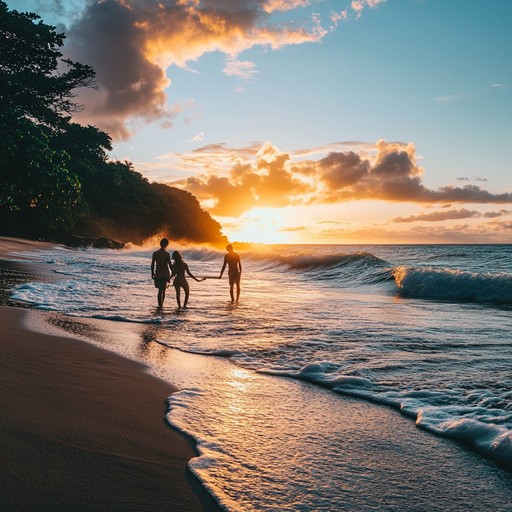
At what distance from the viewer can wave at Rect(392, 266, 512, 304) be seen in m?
16.6

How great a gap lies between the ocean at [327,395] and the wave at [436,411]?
1 centimetres

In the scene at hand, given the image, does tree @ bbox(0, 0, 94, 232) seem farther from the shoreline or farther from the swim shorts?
the shoreline

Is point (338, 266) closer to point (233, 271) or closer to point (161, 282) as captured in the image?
point (233, 271)

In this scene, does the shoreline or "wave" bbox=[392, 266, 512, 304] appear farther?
"wave" bbox=[392, 266, 512, 304]

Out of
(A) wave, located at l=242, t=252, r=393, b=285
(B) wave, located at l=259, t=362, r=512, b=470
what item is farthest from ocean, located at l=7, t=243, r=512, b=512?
(A) wave, located at l=242, t=252, r=393, b=285

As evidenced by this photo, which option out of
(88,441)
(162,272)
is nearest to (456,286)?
(162,272)

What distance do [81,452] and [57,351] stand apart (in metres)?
3.21

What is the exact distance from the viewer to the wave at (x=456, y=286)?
54.5ft

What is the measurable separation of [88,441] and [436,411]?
324 cm

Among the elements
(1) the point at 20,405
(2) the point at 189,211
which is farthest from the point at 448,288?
(2) the point at 189,211

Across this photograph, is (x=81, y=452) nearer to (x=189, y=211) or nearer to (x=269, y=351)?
(x=269, y=351)

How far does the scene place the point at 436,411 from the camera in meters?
4.35

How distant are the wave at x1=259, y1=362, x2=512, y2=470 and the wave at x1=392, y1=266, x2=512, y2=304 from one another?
505 inches

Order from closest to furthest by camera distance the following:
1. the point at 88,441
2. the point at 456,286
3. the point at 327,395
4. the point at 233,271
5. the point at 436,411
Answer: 1. the point at 88,441
2. the point at 436,411
3. the point at 327,395
4. the point at 233,271
5. the point at 456,286
